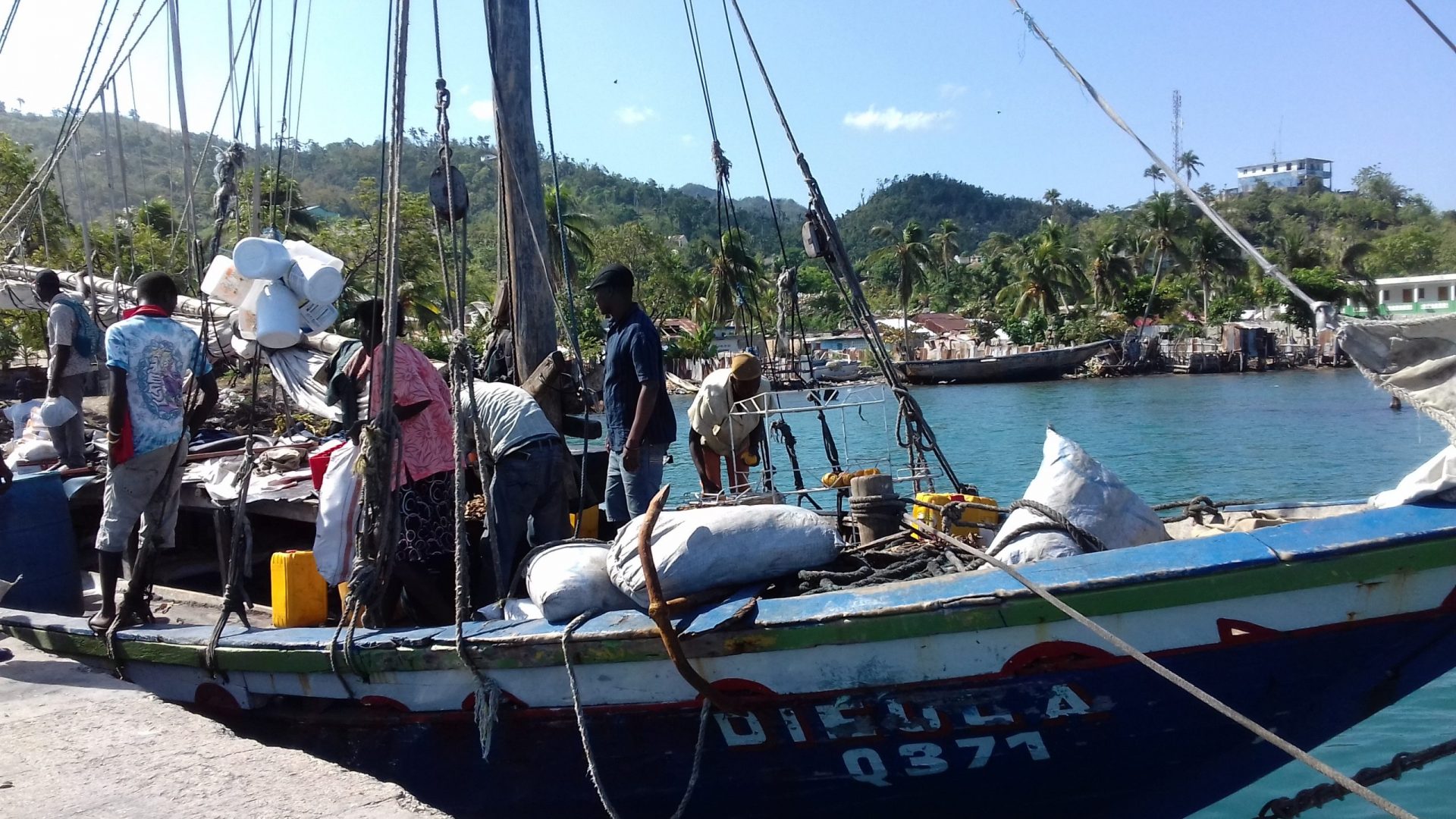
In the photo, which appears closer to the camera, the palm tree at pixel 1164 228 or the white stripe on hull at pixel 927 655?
the white stripe on hull at pixel 927 655

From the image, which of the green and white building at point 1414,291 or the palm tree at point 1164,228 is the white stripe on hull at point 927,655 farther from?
the palm tree at point 1164,228

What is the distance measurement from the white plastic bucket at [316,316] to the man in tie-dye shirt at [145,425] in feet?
2.19

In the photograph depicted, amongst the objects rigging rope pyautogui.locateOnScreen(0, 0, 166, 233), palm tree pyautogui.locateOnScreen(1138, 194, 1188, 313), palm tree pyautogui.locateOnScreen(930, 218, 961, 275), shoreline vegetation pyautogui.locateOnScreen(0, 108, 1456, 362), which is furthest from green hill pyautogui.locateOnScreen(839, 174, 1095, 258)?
rigging rope pyautogui.locateOnScreen(0, 0, 166, 233)

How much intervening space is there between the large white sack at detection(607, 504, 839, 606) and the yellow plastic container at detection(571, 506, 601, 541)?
6.06ft

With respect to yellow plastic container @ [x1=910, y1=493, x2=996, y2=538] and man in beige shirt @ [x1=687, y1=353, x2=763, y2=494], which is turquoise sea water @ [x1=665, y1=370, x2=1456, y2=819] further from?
yellow plastic container @ [x1=910, y1=493, x2=996, y2=538]

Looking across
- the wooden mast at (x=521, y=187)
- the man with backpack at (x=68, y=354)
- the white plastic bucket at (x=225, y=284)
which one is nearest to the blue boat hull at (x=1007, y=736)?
the white plastic bucket at (x=225, y=284)

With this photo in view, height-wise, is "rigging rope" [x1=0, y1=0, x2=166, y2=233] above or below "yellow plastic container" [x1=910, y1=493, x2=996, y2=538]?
above

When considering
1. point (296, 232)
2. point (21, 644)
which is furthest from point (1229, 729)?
point (296, 232)

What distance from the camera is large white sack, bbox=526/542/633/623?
12.1 ft

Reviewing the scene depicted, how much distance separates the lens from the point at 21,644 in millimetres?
5043

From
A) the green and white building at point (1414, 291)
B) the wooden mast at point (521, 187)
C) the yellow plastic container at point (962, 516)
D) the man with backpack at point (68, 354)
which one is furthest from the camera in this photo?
the green and white building at point (1414, 291)

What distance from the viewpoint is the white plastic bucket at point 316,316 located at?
4797 millimetres

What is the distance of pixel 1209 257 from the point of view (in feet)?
202

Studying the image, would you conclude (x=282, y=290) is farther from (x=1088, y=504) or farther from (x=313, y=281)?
(x=1088, y=504)
